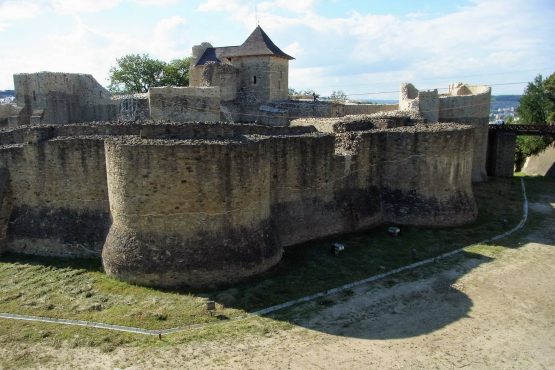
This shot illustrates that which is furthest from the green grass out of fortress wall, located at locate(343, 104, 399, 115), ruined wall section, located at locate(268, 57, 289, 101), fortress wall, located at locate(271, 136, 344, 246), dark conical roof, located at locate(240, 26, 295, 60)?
dark conical roof, located at locate(240, 26, 295, 60)

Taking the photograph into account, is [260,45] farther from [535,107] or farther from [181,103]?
[535,107]

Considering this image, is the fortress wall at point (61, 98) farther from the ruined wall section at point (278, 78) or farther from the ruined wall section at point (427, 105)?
the ruined wall section at point (427, 105)

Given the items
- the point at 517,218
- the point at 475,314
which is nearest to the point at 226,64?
the point at 517,218

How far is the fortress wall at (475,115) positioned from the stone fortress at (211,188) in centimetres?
426

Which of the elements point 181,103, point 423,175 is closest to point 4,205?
point 181,103

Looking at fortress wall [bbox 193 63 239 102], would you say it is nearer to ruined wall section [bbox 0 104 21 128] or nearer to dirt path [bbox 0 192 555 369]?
ruined wall section [bbox 0 104 21 128]

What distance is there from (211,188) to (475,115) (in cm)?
1875

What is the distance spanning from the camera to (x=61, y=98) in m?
24.9

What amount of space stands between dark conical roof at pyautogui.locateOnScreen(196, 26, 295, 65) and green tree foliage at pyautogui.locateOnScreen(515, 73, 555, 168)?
21103 millimetres

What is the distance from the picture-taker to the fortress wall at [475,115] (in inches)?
1027

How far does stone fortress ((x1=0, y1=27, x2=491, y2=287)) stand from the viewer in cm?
1302

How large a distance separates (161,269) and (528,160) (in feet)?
104

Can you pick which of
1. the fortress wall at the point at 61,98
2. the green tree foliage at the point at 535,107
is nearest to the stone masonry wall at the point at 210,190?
the fortress wall at the point at 61,98

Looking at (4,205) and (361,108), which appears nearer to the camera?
(4,205)
